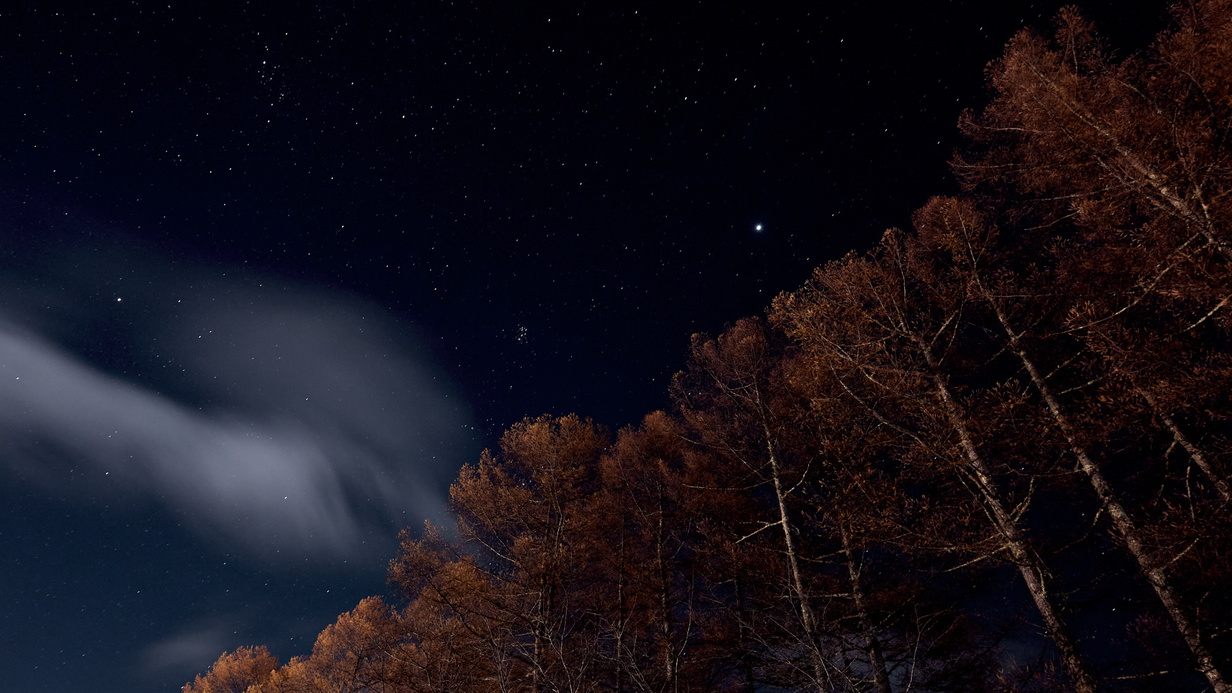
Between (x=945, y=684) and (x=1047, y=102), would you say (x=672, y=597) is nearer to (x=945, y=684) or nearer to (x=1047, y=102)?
(x=945, y=684)

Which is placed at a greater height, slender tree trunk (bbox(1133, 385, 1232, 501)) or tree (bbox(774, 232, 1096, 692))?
tree (bbox(774, 232, 1096, 692))

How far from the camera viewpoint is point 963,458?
203 inches

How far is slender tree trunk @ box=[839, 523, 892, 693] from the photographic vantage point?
708cm

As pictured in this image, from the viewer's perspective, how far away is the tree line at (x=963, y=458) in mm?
5254

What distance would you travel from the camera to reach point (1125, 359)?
17.6 ft

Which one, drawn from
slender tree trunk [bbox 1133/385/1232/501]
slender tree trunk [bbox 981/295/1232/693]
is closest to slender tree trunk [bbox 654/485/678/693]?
slender tree trunk [bbox 981/295/1232/693]

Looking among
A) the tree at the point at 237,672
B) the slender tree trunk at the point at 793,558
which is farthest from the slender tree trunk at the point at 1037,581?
the tree at the point at 237,672

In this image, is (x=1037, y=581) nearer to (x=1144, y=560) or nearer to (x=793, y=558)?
(x=1144, y=560)

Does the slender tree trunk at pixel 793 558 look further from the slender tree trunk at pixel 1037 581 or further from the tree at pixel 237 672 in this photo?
the tree at pixel 237 672

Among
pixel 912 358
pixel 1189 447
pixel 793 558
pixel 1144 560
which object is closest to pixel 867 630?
pixel 793 558

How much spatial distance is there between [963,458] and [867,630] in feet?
12.4

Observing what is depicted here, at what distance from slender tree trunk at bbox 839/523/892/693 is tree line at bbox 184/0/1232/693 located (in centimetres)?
6

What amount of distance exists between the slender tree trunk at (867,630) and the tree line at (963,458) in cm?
6

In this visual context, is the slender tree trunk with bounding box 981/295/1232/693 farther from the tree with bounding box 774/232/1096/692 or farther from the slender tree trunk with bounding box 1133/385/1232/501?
the tree with bounding box 774/232/1096/692
